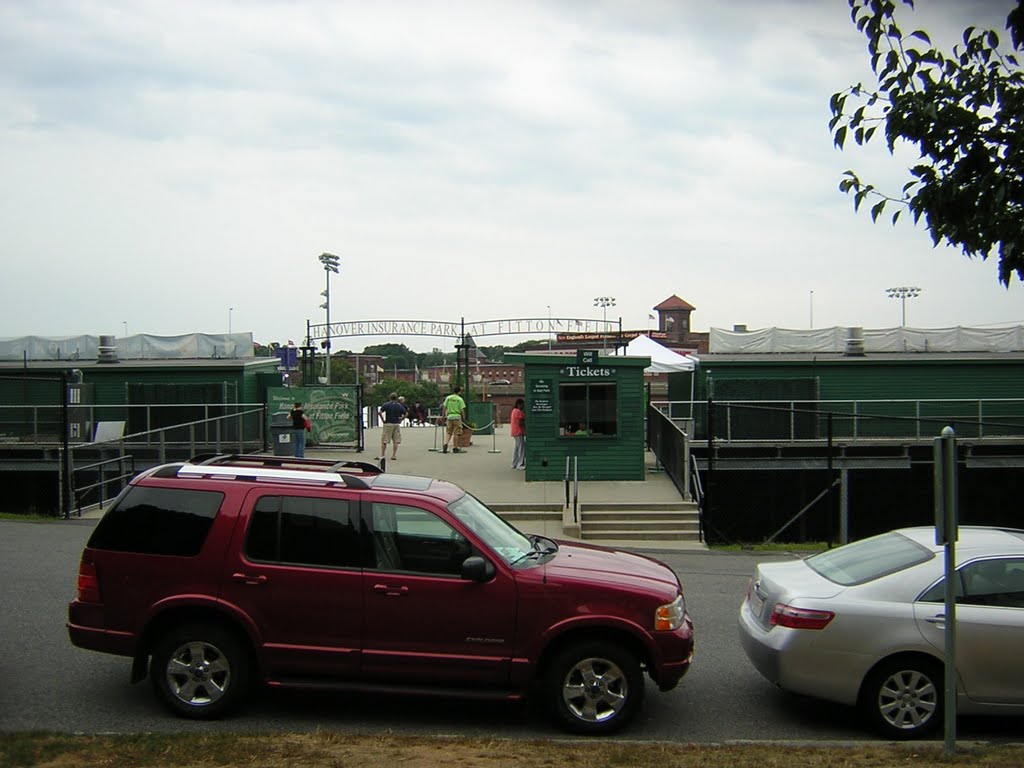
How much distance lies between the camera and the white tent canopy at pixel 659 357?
1057 inches

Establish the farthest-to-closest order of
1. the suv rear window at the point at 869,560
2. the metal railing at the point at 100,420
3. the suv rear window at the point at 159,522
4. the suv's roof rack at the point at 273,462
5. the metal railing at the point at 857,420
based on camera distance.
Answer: the metal railing at the point at 100,420
the metal railing at the point at 857,420
the suv's roof rack at the point at 273,462
the suv rear window at the point at 869,560
the suv rear window at the point at 159,522

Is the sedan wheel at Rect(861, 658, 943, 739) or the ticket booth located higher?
the ticket booth

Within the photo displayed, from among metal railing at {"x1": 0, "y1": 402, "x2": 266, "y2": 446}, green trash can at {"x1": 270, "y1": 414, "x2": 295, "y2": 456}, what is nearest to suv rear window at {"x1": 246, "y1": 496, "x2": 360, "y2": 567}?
metal railing at {"x1": 0, "y1": 402, "x2": 266, "y2": 446}

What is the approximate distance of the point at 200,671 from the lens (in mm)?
7059

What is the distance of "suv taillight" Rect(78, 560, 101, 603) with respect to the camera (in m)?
7.16

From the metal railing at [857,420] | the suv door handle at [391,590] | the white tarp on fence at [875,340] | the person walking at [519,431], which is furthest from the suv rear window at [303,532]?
the white tarp on fence at [875,340]

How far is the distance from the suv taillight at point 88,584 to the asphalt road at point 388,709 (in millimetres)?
825

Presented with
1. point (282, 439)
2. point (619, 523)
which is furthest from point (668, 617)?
point (282, 439)

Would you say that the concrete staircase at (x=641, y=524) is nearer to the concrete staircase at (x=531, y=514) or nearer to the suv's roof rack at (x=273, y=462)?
the concrete staircase at (x=531, y=514)

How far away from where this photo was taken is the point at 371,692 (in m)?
6.99

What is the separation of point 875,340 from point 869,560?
21312 mm

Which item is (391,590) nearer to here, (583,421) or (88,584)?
(88,584)

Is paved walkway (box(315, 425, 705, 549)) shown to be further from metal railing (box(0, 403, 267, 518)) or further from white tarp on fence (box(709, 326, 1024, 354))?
white tarp on fence (box(709, 326, 1024, 354))

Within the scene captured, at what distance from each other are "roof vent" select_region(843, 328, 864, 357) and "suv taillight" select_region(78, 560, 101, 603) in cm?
2312
